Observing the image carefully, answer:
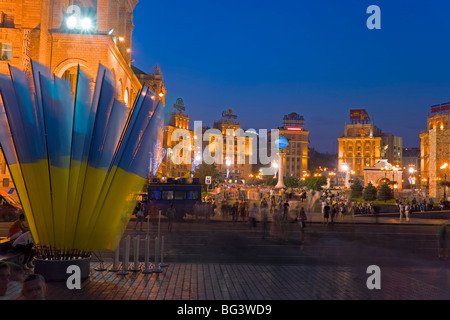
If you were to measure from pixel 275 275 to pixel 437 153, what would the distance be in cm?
9325

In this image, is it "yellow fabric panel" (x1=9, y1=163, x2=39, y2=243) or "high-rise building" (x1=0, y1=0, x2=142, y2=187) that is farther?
"high-rise building" (x1=0, y1=0, x2=142, y2=187)

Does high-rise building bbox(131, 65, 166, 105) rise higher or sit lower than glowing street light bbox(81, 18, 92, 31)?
higher

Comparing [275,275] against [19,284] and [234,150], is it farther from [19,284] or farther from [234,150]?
[234,150]

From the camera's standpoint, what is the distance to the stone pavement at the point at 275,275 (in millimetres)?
8750

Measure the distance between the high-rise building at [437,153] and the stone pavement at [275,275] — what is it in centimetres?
5070

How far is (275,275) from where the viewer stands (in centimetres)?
1079

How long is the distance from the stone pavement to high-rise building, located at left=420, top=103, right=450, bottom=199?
50703 millimetres

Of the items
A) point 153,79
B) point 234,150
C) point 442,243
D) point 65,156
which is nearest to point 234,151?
point 234,150

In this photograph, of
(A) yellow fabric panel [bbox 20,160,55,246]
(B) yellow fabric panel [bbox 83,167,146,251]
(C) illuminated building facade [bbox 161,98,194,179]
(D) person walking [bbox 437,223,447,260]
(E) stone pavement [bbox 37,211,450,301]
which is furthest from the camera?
(C) illuminated building facade [bbox 161,98,194,179]

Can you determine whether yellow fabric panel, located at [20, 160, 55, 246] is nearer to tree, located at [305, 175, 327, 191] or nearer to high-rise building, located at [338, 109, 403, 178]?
tree, located at [305, 175, 327, 191]

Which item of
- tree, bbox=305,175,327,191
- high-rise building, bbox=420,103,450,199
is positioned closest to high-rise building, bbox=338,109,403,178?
high-rise building, bbox=420,103,450,199

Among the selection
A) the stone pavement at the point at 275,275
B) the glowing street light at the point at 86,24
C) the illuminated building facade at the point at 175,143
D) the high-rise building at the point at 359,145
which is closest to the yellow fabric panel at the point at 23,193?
the stone pavement at the point at 275,275

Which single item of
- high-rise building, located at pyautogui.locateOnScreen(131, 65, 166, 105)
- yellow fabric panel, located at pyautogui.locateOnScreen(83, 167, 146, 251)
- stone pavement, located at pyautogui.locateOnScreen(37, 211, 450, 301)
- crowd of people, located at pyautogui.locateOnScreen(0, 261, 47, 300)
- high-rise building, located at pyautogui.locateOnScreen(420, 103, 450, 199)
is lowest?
stone pavement, located at pyautogui.locateOnScreen(37, 211, 450, 301)

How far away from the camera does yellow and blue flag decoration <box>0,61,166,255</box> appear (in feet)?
31.9
